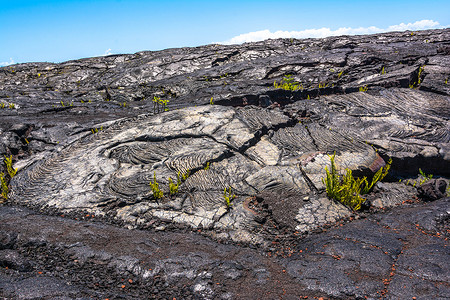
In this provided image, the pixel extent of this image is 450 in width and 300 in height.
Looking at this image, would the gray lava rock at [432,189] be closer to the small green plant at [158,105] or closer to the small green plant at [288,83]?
the small green plant at [288,83]

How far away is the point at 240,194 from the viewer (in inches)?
212

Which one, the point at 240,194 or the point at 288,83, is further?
the point at 288,83

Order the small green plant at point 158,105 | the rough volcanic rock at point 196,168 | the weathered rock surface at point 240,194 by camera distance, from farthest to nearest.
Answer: the small green plant at point 158,105, the rough volcanic rock at point 196,168, the weathered rock surface at point 240,194

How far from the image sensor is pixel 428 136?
704 centimetres

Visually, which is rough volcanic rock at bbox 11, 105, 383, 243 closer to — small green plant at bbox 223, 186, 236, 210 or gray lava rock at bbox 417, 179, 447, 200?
small green plant at bbox 223, 186, 236, 210

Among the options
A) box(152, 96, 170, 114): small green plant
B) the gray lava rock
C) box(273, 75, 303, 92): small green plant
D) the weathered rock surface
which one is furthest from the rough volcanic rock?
box(273, 75, 303, 92): small green plant

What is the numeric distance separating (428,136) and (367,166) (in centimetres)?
243

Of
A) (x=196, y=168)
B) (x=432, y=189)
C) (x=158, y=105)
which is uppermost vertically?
(x=158, y=105)

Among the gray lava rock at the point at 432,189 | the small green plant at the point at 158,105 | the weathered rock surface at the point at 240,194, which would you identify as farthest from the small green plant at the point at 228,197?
the small green plant at the point at 158,105

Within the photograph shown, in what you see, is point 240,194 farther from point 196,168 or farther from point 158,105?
point 158,105

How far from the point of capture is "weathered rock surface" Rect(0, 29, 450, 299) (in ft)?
10.9

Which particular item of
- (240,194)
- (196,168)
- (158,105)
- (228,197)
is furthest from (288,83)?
(228,197)

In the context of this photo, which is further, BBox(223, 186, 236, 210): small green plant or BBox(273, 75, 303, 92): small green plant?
BBox(273, 75, 303, 92): small green plant

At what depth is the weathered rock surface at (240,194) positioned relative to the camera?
3.31 m
